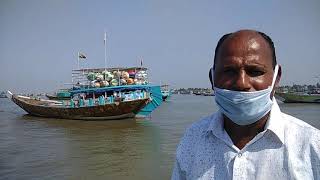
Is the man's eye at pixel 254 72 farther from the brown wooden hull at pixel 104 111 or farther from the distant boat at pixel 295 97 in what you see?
the distant boat at pixel 295 97

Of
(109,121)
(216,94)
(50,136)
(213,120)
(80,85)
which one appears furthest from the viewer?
(80,85)

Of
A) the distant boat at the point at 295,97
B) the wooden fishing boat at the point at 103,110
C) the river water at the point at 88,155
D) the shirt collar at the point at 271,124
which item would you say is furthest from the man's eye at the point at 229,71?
the distant boat at the point at 295,97

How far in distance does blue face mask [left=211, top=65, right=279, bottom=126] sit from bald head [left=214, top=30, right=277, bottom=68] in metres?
0.12

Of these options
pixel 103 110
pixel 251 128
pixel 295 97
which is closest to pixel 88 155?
pixel 251 128

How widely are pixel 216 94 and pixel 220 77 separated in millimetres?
71

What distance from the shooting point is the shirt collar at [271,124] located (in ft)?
4.79

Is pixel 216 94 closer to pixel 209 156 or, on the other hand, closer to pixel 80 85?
pixel 209 156

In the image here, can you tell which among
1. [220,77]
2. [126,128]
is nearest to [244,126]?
[220,77]

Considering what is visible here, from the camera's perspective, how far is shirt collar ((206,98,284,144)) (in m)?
1.46

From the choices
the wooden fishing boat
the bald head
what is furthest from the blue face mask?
the wooden fishing boat

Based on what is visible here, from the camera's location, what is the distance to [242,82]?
147 centimetres

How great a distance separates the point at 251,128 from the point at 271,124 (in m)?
0.09

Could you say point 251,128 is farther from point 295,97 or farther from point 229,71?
point 295,97

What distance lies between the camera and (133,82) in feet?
82.0
